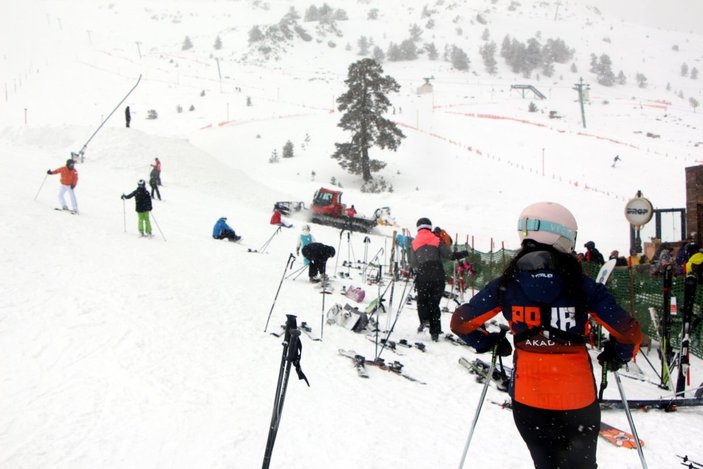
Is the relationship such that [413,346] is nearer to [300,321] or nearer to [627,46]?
[300,321]

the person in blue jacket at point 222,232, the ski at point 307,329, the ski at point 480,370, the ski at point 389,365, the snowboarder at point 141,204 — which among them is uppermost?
the snowboarder at point 141,204

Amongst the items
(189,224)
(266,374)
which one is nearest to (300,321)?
(266,374)

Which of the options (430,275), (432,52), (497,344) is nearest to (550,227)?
(497,344)

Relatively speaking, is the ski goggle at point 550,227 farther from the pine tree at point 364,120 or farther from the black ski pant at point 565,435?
the pine tree at point 364,120

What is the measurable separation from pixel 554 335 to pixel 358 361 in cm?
428

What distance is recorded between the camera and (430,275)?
27.4 feet

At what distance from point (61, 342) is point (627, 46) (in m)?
138

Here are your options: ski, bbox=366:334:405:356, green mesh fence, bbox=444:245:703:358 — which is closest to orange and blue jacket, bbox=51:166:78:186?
ski, bbox=366:334:405:356

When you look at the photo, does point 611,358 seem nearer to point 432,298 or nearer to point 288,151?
point 432,298

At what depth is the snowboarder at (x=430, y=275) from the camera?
8320mm

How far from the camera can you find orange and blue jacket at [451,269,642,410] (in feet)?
8.69

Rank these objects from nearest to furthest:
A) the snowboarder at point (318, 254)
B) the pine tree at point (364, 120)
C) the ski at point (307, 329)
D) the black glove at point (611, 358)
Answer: the black glove at point (611, 358) < the ski at point (307, 329) < the snowboarder at point (318, 254) < the pine tree at point (364, 120)

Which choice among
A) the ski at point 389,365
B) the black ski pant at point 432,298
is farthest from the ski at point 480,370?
the black ski pant at point 432,298

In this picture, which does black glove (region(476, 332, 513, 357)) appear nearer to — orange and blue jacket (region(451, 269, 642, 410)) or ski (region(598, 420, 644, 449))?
orange and blue jacket (region(451, 269, 642, 410))
